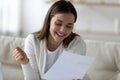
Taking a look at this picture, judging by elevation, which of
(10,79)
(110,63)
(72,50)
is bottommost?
(10,79)

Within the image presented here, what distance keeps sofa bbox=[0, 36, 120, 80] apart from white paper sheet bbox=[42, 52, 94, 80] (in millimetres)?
322

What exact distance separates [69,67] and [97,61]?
18.5 inches

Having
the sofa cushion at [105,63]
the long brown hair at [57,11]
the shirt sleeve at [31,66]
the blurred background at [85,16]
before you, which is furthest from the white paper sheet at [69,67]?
the blurred background at [85,16]

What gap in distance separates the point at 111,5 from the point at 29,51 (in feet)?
6.52

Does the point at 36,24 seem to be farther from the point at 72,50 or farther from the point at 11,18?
the point at 72,50

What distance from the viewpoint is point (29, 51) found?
60.8 inches

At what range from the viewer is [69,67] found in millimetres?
1321

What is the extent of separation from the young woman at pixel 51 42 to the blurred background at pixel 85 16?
1756 mm

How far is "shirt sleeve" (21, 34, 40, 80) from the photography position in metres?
1.44

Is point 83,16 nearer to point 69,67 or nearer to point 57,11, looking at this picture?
point 57,11

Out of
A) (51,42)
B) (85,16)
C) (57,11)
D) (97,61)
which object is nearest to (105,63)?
(97,61)

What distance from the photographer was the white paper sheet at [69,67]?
4.25 feet

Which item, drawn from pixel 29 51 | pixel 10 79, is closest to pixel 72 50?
pixel 29 51

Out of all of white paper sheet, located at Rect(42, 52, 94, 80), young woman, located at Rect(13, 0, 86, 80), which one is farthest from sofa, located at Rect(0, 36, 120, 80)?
white paper sheet, located at Rect(42, 52, 94, 80)
